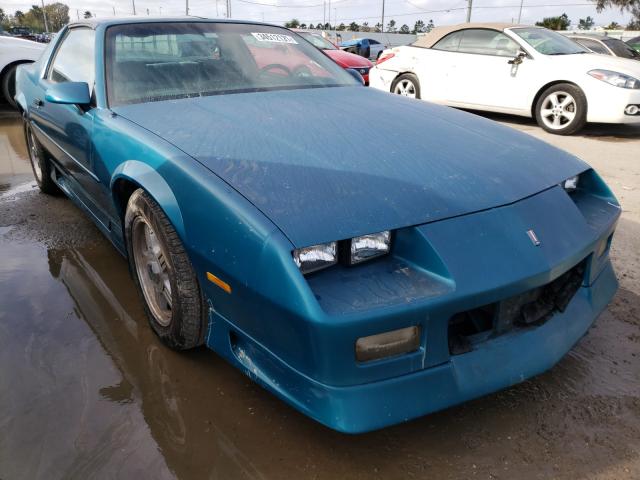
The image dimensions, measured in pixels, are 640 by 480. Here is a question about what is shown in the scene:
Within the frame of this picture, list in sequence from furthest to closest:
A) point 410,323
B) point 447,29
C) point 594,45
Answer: point 594,45
point 447,29
point 410,323

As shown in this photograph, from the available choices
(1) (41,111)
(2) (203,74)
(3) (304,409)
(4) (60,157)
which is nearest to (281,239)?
(3) (304,409)

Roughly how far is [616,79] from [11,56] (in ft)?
27.4

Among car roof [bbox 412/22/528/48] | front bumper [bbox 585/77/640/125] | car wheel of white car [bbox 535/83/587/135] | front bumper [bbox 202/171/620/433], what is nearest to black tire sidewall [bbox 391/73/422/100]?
car roof [bbox 412/22/528/48]

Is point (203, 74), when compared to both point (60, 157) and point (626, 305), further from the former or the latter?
point (626, 305)

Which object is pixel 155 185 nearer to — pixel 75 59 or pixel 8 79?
pixel 75 59

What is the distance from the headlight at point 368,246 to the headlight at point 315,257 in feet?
0.17

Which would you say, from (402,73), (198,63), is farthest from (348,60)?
(198,63)

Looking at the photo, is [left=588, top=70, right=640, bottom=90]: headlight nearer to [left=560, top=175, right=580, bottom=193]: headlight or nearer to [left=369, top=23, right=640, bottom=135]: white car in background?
[left=369, top=23, right=640, bottom=135]: white car in background

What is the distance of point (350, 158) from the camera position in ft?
6.01

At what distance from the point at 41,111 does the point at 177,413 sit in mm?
2557

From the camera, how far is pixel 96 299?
2.63m

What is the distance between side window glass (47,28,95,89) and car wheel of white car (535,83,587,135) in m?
5.57

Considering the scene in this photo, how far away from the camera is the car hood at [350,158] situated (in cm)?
156

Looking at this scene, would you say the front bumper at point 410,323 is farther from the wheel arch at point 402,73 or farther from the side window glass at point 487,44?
the wheel arch at point 402,73
